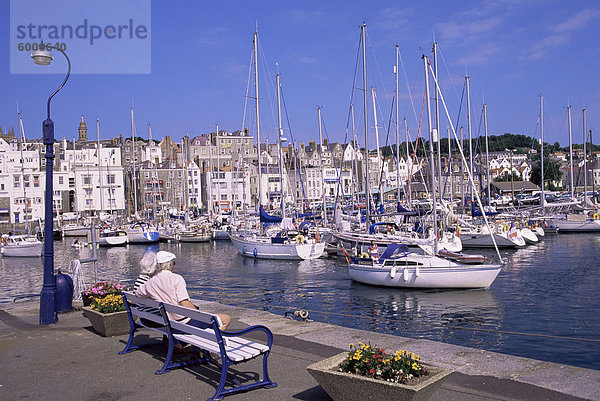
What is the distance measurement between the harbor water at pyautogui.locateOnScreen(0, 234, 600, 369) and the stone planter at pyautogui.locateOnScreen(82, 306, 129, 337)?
394 centimetres

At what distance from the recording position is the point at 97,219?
300 ft

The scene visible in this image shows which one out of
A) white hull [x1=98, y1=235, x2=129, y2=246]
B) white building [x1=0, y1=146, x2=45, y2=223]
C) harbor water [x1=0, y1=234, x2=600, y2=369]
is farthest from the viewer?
white building [x1=0, y1=146, x2=45, y2=223]

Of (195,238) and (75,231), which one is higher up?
(75,231)

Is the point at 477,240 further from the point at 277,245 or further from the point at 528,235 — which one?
the point at 277,245

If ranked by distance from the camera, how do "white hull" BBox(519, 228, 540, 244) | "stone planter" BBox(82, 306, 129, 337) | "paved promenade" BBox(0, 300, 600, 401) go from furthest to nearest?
"white hull" BBox(519, 228, 540, 244) < "stone planter" BBox(82, 306, 129, 337) < "paved promenade" BBox(0, 300, 600, 401)

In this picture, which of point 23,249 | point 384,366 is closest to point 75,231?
point 23,249

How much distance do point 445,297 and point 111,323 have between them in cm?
1618

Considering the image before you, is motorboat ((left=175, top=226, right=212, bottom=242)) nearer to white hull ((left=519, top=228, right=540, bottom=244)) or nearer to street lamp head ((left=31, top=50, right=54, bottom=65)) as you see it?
white hull ((left=519, top=228, right=540, bottom=244))

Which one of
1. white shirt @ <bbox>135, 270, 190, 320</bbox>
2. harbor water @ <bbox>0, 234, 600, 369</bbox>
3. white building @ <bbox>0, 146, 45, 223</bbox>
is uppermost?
white building @ <bbox>0, 146, 45, 223</bbox>

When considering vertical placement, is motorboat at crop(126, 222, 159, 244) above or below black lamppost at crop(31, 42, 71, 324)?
below

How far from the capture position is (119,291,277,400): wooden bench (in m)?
6.87

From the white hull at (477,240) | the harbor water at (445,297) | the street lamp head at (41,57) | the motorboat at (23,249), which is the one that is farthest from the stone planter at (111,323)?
the motorboat at (23,249)

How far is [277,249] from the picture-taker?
4069 cm

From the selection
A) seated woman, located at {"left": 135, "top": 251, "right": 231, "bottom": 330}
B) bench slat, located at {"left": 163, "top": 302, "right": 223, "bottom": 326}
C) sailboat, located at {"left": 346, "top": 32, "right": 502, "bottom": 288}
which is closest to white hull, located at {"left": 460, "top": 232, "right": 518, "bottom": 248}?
sailboat, located at {"left": 346, "top": 32, "right": 502, "bottom": 288}
